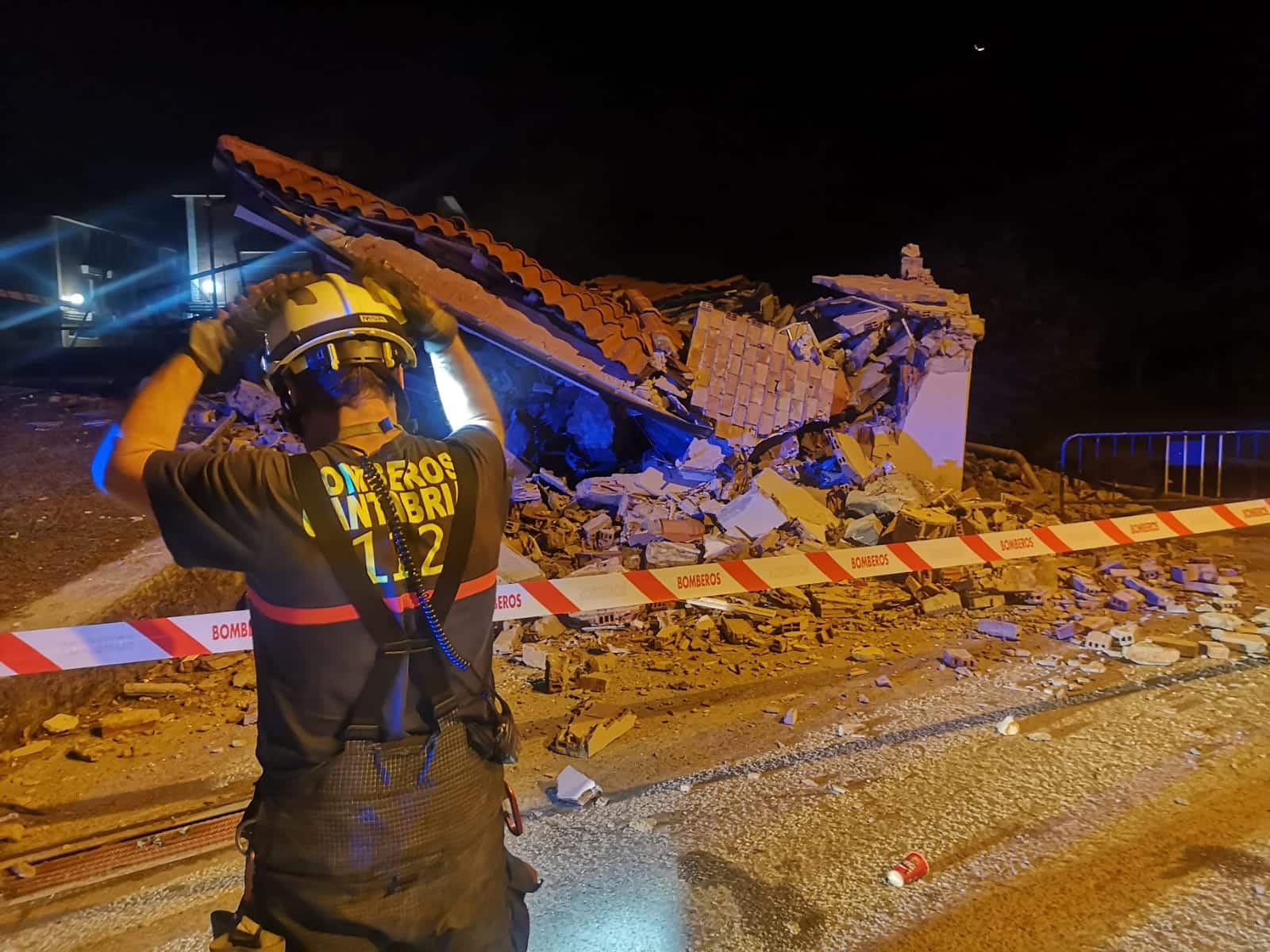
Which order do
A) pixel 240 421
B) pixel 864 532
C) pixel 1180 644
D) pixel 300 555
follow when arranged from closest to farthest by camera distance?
1. pixel 300 555
2. pixel 1180 644
3. pixel 864 532
4. pixel 240 421

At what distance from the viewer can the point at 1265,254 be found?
22891 mm

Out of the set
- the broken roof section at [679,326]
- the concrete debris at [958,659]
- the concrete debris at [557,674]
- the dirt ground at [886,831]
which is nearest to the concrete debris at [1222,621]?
the dirt ground at [886,831]

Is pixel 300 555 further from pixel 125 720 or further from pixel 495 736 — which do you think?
pixel 125 720

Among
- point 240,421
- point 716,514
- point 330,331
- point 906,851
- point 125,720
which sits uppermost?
point 330,331

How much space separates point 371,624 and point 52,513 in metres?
7.09

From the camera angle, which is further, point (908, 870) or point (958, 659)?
point (958, 659)

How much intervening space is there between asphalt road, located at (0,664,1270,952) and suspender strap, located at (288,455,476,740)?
5.59 ft

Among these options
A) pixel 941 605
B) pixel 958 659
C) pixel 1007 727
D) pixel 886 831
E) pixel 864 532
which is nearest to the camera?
pixel 886 831

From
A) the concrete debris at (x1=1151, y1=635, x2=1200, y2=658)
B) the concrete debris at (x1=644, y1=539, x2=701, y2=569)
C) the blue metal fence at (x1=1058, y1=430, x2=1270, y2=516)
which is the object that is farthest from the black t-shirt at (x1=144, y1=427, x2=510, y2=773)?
the blue metal fence at (x1=1058, y1=430, x2=1270, y2=516)

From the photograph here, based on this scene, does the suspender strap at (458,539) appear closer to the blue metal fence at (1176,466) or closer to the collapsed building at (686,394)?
the collapsed building at (686,394)

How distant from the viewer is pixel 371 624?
151 centimetres

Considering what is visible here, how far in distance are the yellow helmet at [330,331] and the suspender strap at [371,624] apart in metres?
0.23

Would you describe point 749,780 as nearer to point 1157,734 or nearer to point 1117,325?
point 1157,734

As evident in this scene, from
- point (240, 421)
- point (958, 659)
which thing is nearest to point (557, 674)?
point (958, 659)
